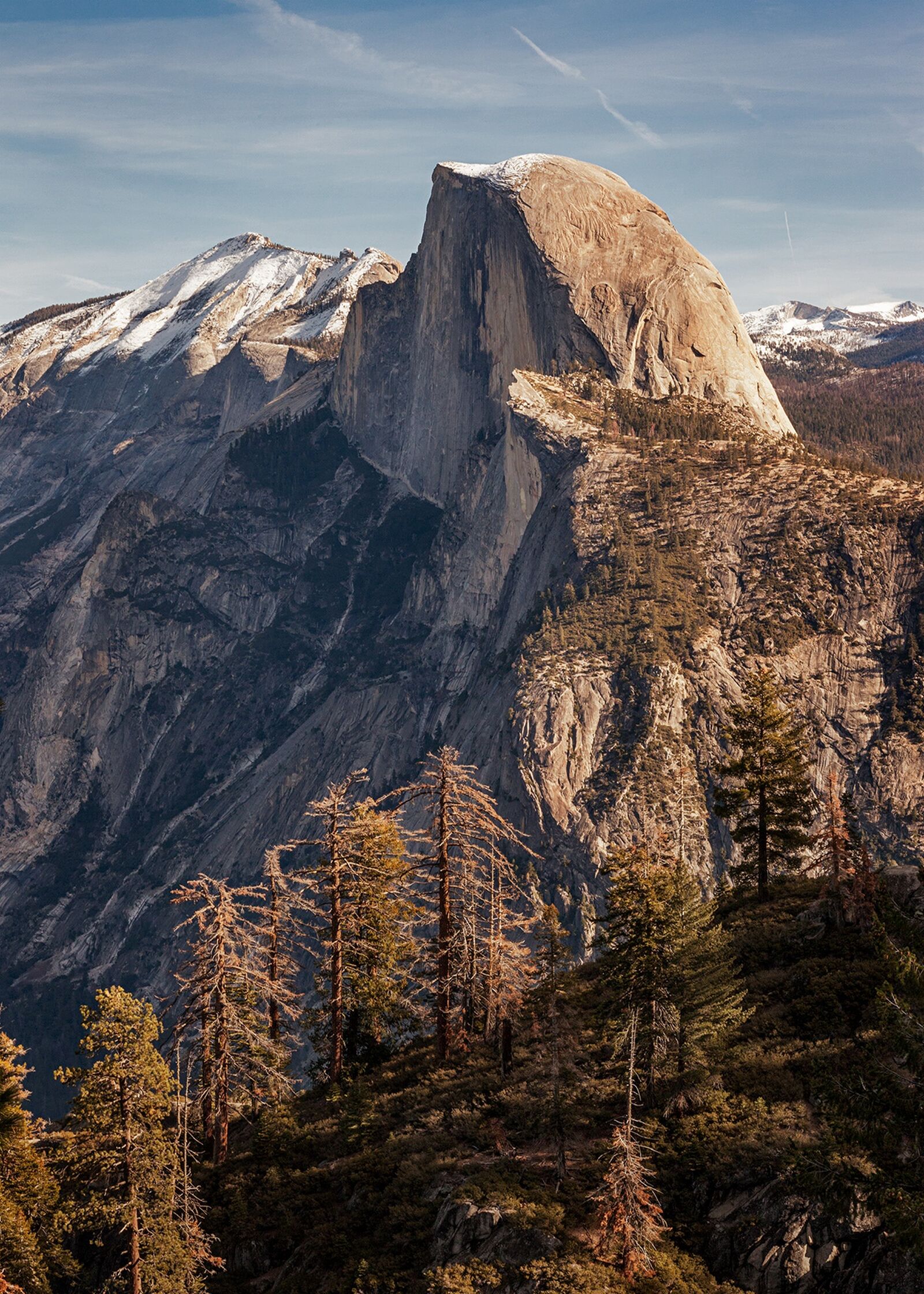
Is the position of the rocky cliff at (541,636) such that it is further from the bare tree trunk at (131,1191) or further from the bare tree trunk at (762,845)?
the bare tree trunk at (131,1191)

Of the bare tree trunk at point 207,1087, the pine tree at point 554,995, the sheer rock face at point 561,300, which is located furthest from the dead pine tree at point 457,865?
the sheer rock face at point 561,300

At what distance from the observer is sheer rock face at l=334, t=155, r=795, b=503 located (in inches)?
6033

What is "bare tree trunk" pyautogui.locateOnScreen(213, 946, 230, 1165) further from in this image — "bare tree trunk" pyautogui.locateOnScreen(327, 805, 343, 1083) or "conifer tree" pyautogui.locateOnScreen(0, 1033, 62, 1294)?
"conifer tree" pyautogui.locateOnScreen(0, 1033, 62, 1294)

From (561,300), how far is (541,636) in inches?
2635

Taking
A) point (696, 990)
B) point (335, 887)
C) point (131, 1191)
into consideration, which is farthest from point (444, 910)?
point (131, 1191)

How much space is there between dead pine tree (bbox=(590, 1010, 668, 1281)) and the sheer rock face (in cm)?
12539

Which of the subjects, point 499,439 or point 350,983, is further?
point 499,439

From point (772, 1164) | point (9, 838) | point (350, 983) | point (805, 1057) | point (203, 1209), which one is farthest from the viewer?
point (9, 838)

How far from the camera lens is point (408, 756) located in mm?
149250

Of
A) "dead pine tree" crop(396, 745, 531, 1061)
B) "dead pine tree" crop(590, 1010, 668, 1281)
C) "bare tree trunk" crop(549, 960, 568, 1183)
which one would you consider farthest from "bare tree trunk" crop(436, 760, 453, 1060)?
"dead pine tree" crop(590, 1010, 668, 1281)

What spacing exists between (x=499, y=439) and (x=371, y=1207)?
146 m

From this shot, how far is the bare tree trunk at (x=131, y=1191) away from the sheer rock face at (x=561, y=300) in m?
127

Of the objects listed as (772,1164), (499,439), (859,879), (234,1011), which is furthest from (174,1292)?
(499,439)

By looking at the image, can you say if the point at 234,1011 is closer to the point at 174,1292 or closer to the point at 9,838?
the point at 174,1292
